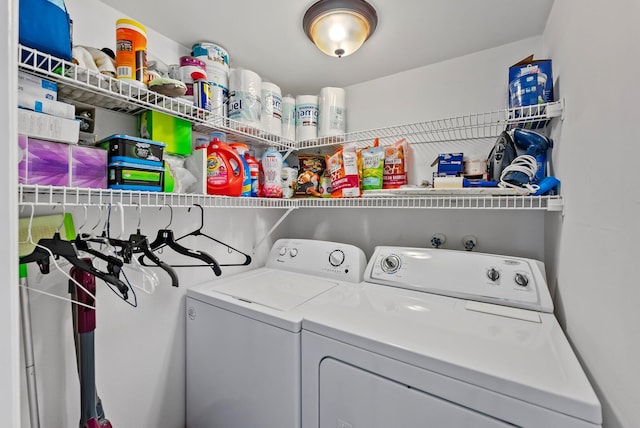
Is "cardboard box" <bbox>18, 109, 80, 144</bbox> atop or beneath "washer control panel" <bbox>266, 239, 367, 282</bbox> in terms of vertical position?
atop

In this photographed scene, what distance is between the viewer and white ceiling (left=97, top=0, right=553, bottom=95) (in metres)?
1.22

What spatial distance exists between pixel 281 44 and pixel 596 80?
4.38ft

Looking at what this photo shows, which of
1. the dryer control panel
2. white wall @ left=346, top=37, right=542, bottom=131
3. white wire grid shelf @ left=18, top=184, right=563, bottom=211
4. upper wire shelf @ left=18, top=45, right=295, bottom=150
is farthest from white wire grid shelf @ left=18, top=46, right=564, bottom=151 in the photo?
the dryer control panel

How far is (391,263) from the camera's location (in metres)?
1.52

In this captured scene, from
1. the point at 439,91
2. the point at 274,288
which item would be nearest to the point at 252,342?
the point at 274,288

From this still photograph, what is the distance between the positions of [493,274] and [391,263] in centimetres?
47

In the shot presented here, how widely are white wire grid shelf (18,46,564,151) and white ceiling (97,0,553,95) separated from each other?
0.40 meters

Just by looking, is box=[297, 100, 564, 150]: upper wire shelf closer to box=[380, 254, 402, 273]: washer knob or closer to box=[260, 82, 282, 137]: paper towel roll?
box=[260, 82, 282, 137]: paper towel roll

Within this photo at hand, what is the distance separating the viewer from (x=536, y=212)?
1421 mm

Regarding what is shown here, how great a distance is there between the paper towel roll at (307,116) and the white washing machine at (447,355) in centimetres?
99

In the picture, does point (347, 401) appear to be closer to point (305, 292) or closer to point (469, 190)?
point (305, 292)

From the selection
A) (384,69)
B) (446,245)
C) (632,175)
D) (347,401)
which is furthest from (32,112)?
(446,245)

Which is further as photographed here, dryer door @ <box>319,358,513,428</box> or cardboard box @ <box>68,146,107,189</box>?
cardboard box @ <box>68,146,107,189</box>

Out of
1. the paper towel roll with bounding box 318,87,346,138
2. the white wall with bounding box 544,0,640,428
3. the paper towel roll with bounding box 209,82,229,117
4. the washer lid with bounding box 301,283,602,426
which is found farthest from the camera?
the paper towel roll with bounding box 318,87,346,138
